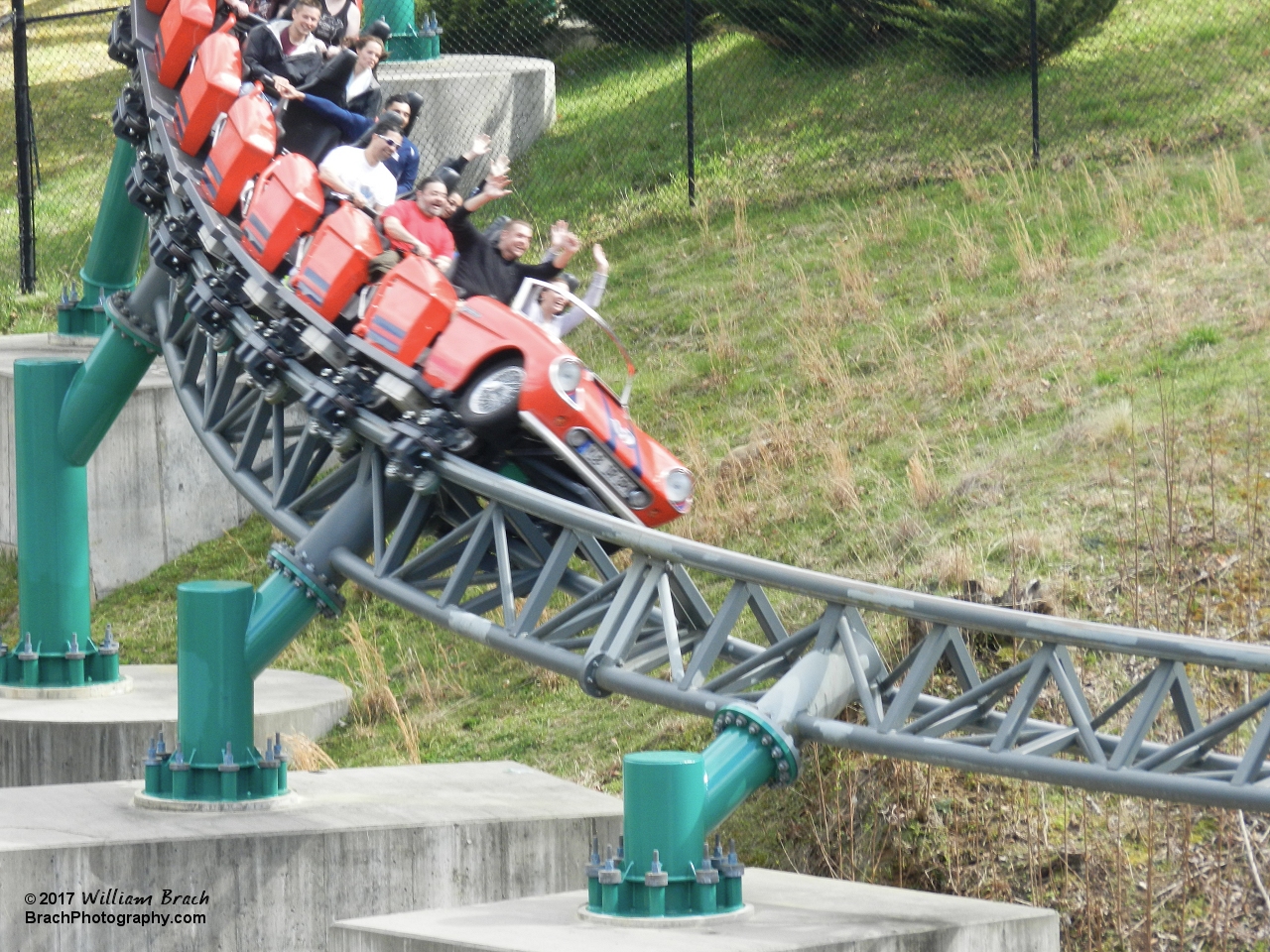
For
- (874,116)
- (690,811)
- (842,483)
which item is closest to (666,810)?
(690,811)

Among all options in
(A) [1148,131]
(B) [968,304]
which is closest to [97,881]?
(B) [968,304]

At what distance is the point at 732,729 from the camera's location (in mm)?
7070

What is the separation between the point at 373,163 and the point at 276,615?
99.4 inches

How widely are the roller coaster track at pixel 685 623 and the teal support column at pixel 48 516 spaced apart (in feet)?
4.64

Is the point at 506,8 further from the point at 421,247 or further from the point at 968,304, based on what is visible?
the point at 421,247

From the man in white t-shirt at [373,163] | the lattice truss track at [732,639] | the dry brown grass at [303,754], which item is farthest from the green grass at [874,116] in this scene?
the lattice truss track at [732,639]

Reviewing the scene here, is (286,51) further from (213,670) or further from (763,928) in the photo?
(763,928)

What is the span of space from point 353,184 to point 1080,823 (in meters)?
4.70

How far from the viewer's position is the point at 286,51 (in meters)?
10.5

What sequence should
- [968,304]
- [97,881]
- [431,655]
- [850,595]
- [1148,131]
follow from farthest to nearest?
[1148,131]
[968,304]
[431,655]
[97,881]
[850,595]

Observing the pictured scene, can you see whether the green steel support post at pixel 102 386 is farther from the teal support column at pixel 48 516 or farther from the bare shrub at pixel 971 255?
the bare shrub at pixel 971 255

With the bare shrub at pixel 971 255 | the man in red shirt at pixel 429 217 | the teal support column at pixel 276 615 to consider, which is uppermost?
the bare shrub at pixel 971 255

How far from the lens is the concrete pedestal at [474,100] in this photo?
60.5 ft

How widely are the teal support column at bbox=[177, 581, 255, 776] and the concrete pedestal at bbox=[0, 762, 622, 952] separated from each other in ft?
1.12
